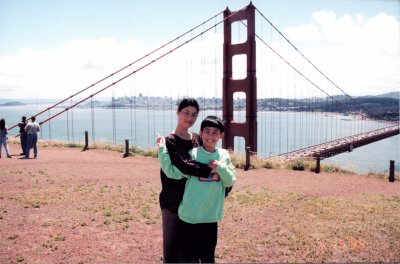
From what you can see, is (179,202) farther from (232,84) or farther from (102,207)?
(232,84)

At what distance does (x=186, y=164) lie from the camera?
2.65 metres

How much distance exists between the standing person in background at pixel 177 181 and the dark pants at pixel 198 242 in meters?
0.11

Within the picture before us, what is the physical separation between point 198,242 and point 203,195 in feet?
1.31

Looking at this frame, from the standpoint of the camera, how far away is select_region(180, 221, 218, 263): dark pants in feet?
9.05

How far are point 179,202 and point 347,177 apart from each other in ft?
34.8

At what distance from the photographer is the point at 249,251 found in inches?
203

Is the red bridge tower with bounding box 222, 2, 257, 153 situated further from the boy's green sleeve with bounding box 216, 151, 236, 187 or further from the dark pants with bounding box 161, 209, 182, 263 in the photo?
the boy's green sleeve with bounding box 216, 151, 236, 187

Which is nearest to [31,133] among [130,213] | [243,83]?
[130,213]

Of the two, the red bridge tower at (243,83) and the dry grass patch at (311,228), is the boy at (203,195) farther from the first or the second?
the red bridge tower at (243,83)

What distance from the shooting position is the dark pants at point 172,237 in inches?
115

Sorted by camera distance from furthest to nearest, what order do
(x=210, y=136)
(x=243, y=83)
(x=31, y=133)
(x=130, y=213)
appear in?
(x=243, y=83)
(x=31, y=133)
(x=130, y=213)
(x=210, y=136)

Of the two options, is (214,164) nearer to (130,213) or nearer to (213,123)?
(213,123)

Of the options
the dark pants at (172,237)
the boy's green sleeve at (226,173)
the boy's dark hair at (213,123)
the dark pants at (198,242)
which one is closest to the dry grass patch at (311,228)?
the dark pants at (172,237)

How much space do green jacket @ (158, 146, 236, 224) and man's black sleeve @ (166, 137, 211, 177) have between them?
4 centimetres
